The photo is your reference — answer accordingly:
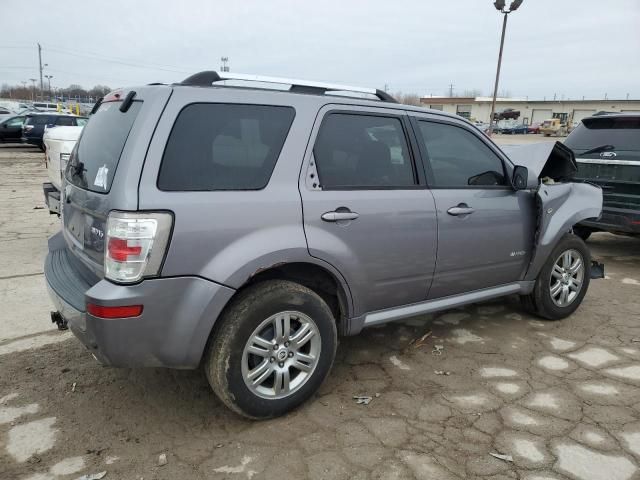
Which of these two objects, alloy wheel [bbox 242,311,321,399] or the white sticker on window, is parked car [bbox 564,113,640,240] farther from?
the white sticker on window

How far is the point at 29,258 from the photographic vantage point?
5.65 meters

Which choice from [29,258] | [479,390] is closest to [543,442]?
[479,390]

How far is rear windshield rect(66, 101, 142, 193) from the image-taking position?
252 centimetres

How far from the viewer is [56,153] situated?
19.3 ft

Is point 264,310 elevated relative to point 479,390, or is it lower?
elevated

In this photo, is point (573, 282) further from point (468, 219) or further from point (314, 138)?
point (314, 138)

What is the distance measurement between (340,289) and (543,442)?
53.9 inches

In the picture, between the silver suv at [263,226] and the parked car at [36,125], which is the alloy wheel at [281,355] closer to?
the silver suv at [263,226]

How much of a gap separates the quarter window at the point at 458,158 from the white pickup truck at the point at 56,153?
3848 millimetres

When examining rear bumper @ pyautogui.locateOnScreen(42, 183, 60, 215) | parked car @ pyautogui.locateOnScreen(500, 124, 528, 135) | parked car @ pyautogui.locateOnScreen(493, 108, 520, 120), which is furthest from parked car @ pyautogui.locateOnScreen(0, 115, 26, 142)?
parked car @ pyautogui.locateOnScreen(493, 108, 520, 120)

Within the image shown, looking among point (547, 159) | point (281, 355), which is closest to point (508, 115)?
point (547, 159)

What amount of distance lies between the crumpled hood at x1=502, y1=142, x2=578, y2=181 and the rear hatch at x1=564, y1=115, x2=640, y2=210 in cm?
180

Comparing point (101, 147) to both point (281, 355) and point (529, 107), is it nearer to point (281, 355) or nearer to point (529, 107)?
point (281, 355)

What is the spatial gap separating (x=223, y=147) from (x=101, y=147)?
0.76 meters
